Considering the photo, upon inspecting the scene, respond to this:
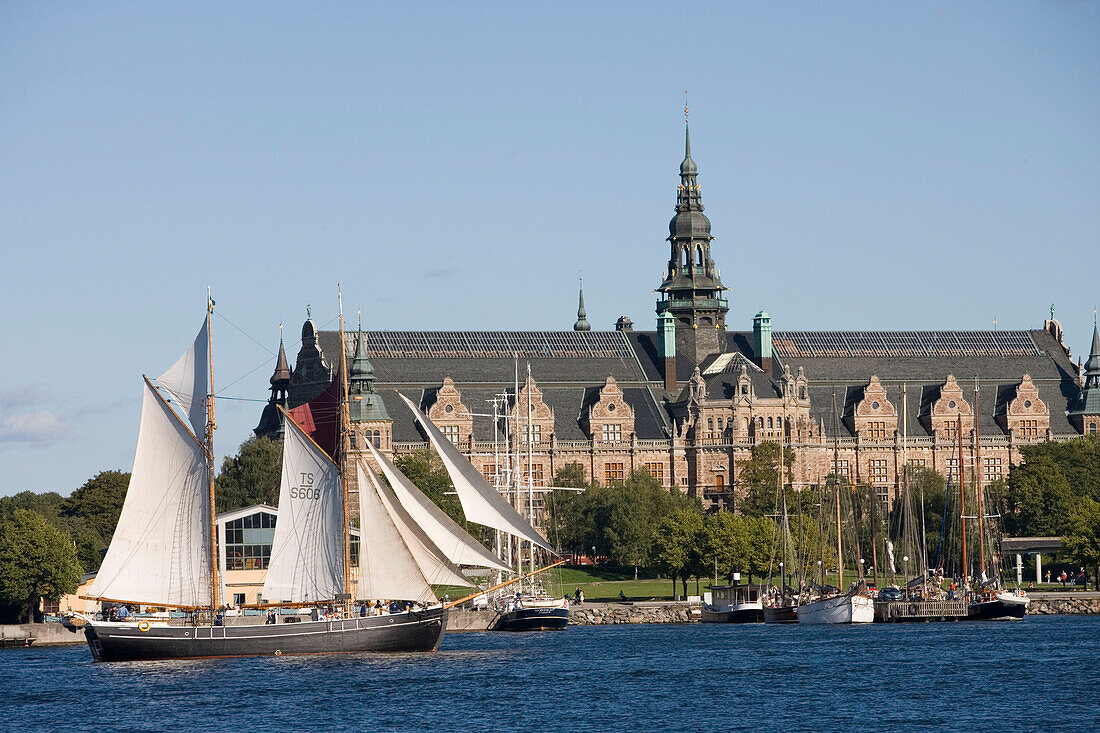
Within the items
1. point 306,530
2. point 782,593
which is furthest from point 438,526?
point 782,593

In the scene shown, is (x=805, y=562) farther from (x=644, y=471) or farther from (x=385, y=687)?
(x=385, y=687)

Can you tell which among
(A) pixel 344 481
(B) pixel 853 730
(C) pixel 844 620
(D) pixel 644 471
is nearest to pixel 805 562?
(C) pixel 844 620

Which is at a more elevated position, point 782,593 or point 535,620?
point 782,593

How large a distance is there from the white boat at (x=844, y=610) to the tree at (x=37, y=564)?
1619 inches

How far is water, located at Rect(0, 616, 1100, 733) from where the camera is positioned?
272ft

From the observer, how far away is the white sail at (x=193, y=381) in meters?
103

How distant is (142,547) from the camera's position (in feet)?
336

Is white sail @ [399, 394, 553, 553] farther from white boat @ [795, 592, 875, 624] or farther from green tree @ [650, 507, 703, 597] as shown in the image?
green tree @ [650, 507, 703, 597]

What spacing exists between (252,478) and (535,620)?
47.6 m

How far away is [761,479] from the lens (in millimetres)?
180875

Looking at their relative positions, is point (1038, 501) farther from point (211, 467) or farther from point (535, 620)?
point (211, 467)

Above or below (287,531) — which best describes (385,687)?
below

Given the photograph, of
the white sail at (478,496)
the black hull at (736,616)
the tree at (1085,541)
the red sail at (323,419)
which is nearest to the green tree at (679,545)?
the black hull at (736,616)

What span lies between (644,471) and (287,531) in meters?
87.6
